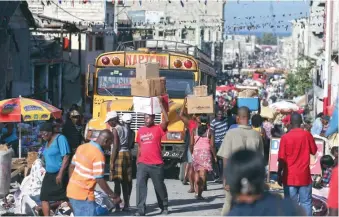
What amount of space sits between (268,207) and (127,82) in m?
15.1

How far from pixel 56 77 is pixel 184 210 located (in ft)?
87.4

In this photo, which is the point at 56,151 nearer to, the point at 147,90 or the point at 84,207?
the point at 84,207

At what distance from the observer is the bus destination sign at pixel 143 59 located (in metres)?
20.9

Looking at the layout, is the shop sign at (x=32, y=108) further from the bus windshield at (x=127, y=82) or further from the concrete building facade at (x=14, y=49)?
the concrete building facade at (x=14, y=49)

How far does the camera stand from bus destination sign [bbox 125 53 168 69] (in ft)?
68.5

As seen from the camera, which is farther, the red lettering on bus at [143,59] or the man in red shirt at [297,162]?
the red lettering on bus at [143,59]

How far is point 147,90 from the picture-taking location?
52.9ft

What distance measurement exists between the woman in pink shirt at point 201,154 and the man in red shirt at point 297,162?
156 inches

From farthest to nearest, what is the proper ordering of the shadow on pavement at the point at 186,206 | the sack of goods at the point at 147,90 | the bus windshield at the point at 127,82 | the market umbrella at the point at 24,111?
the bus windshield at the point at 127,82 < the market umbrella at the point at 24,111 < the sack of goods at the point at 147,90 < the shadow on pavement at the point at 186,206

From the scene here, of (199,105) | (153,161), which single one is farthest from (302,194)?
(199,105)

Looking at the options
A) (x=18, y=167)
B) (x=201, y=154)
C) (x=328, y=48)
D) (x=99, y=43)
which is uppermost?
(x=99, y=43)

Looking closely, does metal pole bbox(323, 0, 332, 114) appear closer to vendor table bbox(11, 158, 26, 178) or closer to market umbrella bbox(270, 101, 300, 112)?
market umbrella bbox(270, 101, 300, 112)

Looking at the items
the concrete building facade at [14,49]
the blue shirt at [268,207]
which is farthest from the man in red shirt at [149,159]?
the concrete building facade at [14,49]

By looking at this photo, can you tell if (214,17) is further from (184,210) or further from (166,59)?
(184,210)
